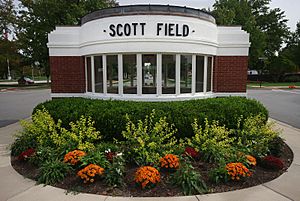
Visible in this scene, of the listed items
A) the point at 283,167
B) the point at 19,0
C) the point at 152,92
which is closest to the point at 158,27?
the point at 152,92

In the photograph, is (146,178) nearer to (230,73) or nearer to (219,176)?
(219,176)

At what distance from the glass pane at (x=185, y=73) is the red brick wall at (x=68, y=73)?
3.99m

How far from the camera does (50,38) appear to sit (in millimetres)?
9547

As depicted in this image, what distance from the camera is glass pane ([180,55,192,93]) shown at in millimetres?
8375

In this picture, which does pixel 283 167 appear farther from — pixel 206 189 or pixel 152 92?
pixel 152 92

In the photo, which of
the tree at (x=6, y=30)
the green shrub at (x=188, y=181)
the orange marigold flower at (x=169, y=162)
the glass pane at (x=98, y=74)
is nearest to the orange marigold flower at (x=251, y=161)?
the green shrub at (x=188, y=181)

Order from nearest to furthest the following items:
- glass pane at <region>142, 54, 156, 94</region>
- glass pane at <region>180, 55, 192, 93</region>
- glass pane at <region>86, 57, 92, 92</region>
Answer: glass pane at <region>142, 54, 156, 94</region>
glass pane at <region>180, 55, 192, 93</region>
glass pane at <region>86, 57, 92, 92</region>

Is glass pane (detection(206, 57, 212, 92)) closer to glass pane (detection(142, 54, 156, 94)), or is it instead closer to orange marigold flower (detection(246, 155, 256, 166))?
glass pane (detection(142, 54, 156, 94))

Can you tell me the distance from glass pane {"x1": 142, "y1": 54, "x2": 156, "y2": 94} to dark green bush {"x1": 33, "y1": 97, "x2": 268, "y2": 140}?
1.68m

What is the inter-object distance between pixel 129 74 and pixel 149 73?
70 cm

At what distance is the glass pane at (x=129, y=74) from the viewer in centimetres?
830

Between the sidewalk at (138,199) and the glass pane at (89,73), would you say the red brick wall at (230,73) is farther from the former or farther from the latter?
the sidewalk at (138,199)

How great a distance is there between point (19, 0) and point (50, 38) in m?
30.7

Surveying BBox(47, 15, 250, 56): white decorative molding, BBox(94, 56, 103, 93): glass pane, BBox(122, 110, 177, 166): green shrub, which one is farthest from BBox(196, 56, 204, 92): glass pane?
BBox(122, 110, 177, 166): green shrub
